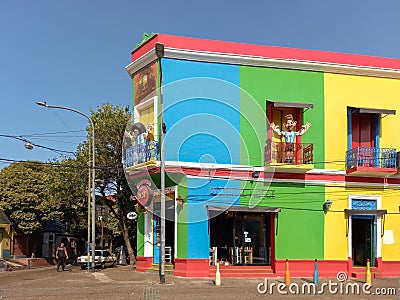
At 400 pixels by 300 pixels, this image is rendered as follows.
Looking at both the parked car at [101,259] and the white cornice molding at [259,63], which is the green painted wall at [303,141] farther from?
the parked car at [101,259]

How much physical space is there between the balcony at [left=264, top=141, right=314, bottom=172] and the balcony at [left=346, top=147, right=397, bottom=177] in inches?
72.1

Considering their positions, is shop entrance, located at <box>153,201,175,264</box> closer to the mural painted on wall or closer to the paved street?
the paved street

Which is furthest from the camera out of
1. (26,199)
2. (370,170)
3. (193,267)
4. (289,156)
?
(26,199)

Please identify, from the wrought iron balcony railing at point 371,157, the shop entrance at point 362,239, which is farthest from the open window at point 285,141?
the shop entrance at point 362,239

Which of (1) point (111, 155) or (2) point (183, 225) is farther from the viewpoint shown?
(1) point (111, 155)

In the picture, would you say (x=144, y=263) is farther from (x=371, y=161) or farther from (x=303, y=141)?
(x=371, y=161)

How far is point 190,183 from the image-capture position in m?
23.0

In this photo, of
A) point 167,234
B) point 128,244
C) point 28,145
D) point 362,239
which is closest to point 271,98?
point 167,234

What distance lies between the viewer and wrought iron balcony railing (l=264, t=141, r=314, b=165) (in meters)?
23.9

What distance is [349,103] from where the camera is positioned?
82.9ft

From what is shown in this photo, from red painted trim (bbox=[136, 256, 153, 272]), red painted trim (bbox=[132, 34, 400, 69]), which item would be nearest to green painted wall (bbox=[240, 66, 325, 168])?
red painted trim (bbox=[132, 34, 400, 69])
